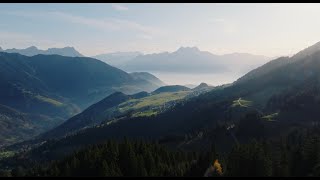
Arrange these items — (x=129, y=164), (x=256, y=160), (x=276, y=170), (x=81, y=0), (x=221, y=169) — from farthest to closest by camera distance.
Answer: (x=129, y=164), (x=221, y=169), (x=276, y=170), (x=256, y=160), (x=81, y=0)

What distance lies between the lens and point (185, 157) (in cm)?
19788

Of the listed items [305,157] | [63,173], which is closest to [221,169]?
[305,157]

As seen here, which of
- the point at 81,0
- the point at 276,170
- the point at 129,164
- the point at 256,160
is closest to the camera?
the point at 81,0

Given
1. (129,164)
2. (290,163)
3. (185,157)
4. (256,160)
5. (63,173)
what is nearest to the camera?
(256,160)

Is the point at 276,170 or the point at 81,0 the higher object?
the point at 81,0

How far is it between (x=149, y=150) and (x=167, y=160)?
9.13 m

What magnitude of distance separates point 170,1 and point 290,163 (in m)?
142

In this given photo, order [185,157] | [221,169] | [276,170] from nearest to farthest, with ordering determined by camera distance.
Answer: [276,170] → [221,169] → [185,157]

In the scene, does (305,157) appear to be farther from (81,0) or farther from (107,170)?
(81,0)

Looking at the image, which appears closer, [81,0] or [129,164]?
[81,0]

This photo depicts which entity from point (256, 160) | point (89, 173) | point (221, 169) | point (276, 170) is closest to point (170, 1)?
point (256, 160)

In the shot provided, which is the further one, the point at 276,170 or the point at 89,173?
the point at 89,173

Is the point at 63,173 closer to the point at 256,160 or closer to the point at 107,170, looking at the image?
the point at 107,170

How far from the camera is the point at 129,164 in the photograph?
169750mm
